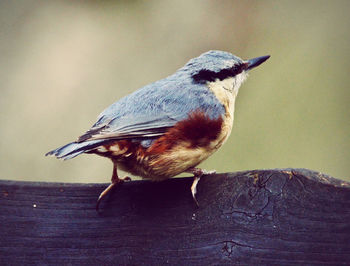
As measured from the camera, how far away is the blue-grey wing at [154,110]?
2.00m

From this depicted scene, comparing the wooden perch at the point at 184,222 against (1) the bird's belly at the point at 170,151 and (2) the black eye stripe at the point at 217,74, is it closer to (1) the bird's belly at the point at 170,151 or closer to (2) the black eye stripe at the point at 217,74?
(1) the bird's belly at the point at 170,151

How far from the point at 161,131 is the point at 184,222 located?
1.62ft

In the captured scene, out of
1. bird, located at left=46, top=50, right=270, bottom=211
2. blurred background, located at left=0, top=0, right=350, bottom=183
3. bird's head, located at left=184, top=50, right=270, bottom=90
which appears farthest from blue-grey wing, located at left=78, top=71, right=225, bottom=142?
blurred background, located at left=0, top=0, right=350, bottom=183

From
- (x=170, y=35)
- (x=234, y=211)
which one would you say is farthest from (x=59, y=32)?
(x=234, y=211)

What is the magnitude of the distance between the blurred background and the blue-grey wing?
1.02m

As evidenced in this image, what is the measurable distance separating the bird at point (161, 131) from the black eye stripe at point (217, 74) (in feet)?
0.31

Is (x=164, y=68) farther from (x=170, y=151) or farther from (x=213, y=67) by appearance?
(x=170, y=151)

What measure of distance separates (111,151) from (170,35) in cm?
→ 161

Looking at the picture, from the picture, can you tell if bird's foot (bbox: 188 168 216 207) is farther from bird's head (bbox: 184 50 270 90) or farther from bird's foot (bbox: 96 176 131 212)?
A: bird's head (bbox: 184 50 270 90)

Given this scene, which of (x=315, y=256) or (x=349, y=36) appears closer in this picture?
(x=315, y=256)

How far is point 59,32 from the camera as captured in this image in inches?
131

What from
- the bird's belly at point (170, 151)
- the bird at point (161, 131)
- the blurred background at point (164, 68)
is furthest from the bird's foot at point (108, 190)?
the blurred background at point (164, 68)

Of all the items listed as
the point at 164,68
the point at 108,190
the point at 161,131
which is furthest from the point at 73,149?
the point at 164,68

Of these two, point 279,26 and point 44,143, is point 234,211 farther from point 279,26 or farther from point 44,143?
point 279,26
